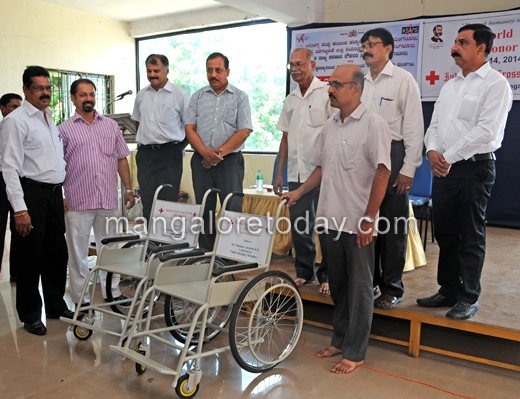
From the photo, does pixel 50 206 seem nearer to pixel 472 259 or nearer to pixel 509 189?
pixel 472 259

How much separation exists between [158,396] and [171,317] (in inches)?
23.6

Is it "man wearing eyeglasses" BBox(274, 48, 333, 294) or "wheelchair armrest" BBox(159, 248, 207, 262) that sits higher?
"man wearing eyeglasses" BBox(274, 48, 333, 294)

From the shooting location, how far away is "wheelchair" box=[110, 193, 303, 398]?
254 centimetres

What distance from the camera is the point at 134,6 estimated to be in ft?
25.6

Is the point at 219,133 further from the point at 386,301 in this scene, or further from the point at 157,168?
the point at 386,301

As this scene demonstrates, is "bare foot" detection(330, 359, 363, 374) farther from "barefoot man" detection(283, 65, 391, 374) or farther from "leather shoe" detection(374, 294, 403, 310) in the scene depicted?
"leather shoe" detection(374, 294, 403, 310)

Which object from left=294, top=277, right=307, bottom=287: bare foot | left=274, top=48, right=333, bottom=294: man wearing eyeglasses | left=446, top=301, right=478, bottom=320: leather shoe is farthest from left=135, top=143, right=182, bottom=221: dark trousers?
left=446, top=301, right=478, bottom=320: leather shoe

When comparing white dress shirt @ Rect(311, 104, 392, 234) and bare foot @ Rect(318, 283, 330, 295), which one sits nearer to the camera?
white dress shirt @ Rect(311, 104, 392, 234)

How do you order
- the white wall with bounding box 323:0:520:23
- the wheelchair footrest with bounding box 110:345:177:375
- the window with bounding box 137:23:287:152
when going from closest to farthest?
the wheelchair footrest with bounding box 110:345:177:375, the white wall with bounding box 323:0:520:23, the window with bounding box 137:23:287:152

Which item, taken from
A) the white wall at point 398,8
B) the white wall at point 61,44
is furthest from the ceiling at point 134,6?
the white wall at point 398,8

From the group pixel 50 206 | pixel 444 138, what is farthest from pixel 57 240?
pixel 444 138

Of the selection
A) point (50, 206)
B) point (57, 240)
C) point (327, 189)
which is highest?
point (327, 189)

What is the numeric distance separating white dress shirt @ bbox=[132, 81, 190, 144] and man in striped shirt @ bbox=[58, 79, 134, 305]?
0.42 meters

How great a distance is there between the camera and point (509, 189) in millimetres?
5742
